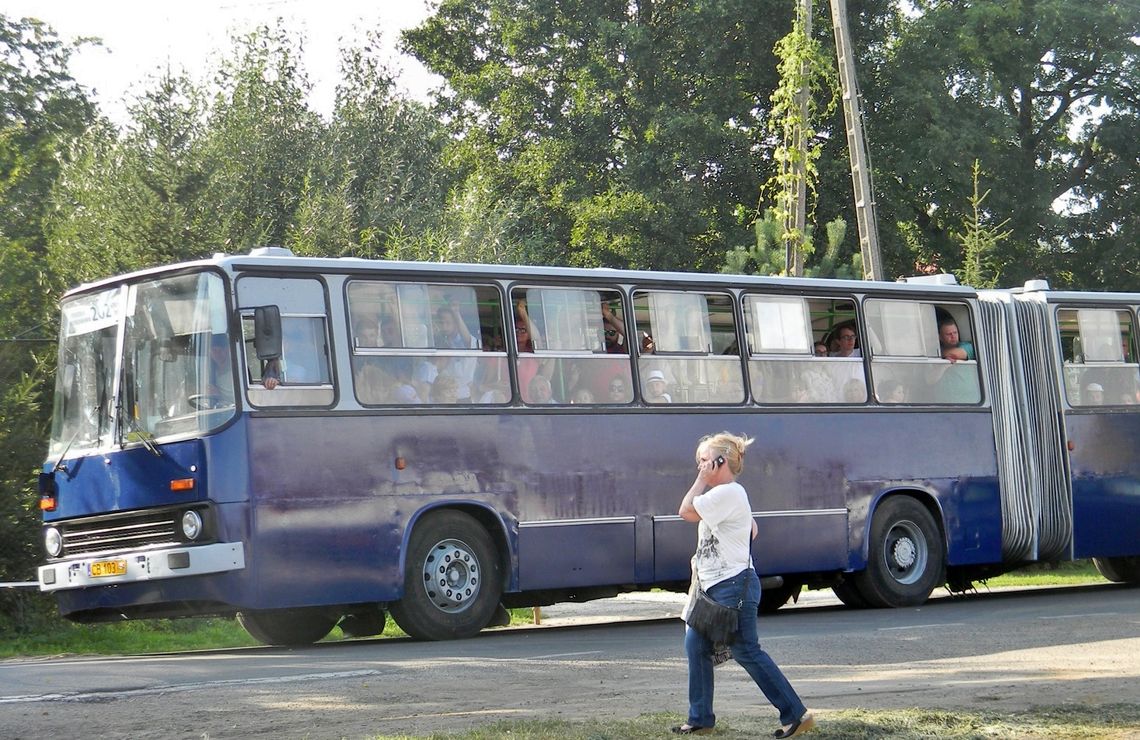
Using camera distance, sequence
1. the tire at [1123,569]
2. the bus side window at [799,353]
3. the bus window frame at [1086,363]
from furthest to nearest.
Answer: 1. the tire at [1123,569]
2. the bus window frame at [1086,363]
3. the bus side window at [799,353]

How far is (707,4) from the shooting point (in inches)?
1740

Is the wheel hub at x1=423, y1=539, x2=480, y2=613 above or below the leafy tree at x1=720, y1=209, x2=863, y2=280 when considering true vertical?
below

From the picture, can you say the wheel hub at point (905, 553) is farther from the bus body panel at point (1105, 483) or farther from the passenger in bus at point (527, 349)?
the passenger in bus at point (527, 349)

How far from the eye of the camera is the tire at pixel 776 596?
18.8 metres

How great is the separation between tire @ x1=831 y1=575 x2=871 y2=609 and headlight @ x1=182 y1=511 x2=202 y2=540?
7525mm

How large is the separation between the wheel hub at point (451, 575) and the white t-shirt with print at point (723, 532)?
20.9 feet

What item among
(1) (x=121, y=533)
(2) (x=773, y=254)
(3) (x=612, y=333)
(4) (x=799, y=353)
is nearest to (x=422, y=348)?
(3) (x=612, y=333)

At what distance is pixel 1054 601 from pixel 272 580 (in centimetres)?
914

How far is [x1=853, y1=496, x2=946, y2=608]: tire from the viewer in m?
18.9

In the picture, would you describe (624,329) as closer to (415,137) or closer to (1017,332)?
(1017,332)

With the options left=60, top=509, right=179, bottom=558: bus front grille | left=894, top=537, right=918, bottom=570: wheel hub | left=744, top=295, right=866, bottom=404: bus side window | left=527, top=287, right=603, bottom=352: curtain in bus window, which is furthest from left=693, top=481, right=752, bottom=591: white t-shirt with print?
left=894, top=537, right=918, bottom=570: wheel hub

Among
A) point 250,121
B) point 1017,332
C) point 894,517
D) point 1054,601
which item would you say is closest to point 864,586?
point 894,517

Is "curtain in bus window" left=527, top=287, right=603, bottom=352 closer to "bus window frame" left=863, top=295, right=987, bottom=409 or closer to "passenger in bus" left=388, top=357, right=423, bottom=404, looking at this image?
"passenger in bus" left=388, top=357, right=423, bottom=404

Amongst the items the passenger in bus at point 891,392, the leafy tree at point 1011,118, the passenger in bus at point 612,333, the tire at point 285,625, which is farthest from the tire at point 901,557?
the leafy tree at point 1011,118
